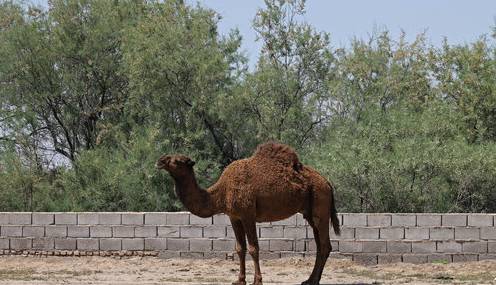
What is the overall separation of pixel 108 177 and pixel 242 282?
981 cm

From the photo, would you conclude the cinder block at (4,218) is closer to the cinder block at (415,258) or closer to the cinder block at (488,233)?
the cinder block at (415,258)

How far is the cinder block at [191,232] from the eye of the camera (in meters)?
18.1

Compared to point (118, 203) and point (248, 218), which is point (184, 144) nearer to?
point (118, 203)

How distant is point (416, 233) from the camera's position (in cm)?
1742

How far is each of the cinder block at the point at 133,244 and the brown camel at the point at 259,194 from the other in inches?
198

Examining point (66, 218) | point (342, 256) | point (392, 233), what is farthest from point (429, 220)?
point (66, 218)

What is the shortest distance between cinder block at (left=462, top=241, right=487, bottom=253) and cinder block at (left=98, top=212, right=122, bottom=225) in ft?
22.1

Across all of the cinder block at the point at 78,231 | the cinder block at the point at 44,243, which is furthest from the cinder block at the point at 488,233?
the cinder block at the point at 44,243

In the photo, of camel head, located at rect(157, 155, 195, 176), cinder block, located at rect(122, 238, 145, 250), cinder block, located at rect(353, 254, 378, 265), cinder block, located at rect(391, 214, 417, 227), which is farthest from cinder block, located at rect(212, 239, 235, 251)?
camel head, located at rect(157, 155, 195, 176)

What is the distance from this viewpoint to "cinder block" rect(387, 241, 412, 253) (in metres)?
17.4

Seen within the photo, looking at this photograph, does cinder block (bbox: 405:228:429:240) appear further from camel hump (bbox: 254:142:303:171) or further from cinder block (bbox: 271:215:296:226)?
camel hump (bbox: 254:142:303:171)

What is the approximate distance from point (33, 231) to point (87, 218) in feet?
4.14

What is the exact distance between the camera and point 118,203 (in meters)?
22.6

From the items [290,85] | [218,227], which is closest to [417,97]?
[290,85]
